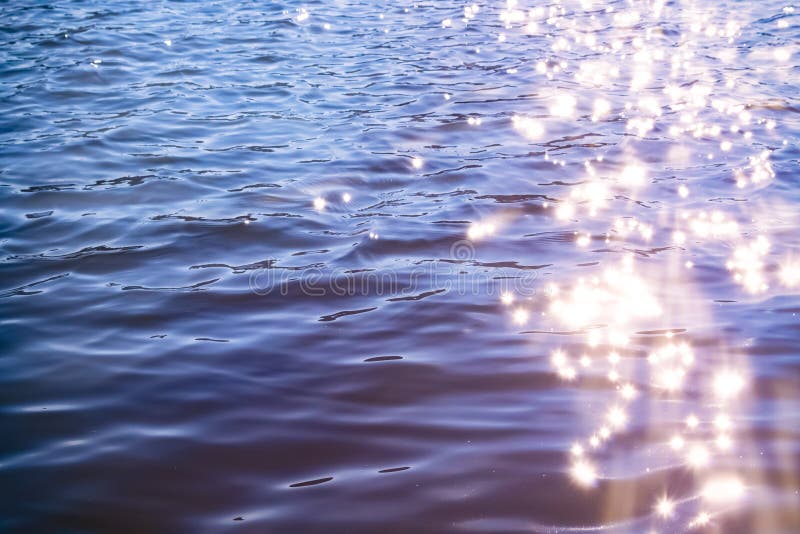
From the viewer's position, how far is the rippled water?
249 cm

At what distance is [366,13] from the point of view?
489 inches

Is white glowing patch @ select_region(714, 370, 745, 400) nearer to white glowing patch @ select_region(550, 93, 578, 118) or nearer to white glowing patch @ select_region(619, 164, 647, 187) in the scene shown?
white glowing patch @ select_region(619, 164, 647, 187)

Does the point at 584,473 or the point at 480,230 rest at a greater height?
the point at 480,230

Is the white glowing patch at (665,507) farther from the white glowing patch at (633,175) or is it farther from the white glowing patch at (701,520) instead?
the white glowing patch at (633,175)

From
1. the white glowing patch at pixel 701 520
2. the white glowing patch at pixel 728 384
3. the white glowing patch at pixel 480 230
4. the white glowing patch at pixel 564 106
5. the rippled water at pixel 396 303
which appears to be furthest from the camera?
the white glowing patch at pixel 564 106

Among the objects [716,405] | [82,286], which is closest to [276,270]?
[82,286]

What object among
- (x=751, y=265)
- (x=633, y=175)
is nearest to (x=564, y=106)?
(x=633, y=175)

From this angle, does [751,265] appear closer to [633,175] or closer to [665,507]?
[633,175]

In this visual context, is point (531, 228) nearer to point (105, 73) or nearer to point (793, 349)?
point (793, 349)

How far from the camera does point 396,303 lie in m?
3.84

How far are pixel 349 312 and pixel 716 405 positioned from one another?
6.09 feet

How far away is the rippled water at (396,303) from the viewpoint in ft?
8.16

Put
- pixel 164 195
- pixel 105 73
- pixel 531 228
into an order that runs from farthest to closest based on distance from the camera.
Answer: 1. pixel 105 73
2. pixel 164 195
3. pixel 531 228

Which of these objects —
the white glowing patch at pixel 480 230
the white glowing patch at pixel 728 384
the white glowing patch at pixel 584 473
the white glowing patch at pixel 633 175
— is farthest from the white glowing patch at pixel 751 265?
the white glowing patch at pixel 584 473
